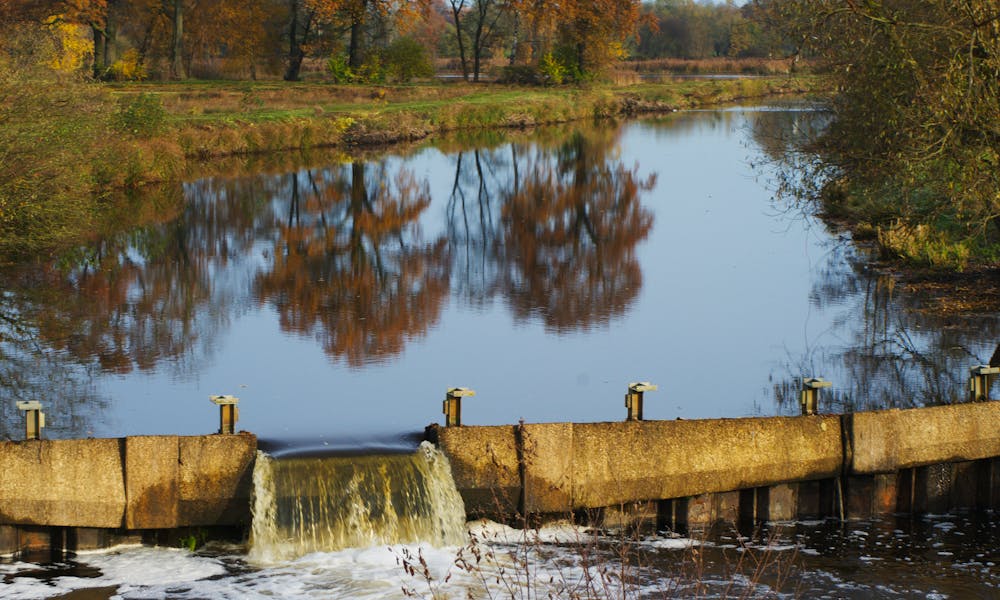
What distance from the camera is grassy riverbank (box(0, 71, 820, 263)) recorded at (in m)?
28.2

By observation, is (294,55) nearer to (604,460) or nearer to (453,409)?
(453,409)

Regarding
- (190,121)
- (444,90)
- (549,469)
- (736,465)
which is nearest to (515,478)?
(549,469)

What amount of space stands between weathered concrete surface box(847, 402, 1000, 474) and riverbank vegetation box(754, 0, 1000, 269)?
17.4ft

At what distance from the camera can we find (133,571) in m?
13.6

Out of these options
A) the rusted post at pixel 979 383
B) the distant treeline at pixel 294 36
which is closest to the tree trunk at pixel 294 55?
the distant treeline at pixel 294 36

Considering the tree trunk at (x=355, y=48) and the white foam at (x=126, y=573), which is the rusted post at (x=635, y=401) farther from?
the tree trunk at (x=355, y=48)

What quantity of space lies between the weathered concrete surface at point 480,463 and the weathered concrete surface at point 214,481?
2.17 meters

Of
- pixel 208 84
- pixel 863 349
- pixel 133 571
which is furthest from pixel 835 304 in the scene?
pixel 208 84

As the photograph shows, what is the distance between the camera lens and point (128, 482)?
14031 mm

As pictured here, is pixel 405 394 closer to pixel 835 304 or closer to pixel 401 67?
pixel 835 304

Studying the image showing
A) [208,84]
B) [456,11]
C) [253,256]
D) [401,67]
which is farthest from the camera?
[456,11]

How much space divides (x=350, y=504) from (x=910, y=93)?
11.8 meters

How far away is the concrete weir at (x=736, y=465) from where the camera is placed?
14.8 m

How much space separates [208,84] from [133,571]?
55.5 m
